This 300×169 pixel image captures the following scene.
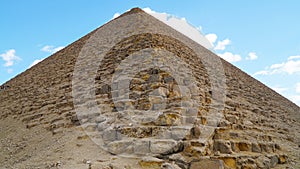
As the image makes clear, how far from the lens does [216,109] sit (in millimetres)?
5988

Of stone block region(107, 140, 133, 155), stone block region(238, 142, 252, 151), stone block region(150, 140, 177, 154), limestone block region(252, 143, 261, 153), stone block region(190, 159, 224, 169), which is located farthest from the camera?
limestone block region(252, 143, 261, 153)

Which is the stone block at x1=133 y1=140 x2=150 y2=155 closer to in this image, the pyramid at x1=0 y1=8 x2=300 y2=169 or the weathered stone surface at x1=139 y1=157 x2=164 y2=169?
the pyramid at x1=0 y1=8 x2=300 y2=169

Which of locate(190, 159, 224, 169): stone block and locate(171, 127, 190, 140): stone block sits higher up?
locate(171, 127, 190, 140): stone block

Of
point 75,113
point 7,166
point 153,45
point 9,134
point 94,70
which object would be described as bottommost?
point 7,166

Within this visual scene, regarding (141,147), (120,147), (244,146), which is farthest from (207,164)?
(244,146)

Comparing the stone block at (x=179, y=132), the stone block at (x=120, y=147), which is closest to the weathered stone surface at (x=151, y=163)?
the stone block at (x=120, y=147)

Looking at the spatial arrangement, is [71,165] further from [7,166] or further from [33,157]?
[7,166]

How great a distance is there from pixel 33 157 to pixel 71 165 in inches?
46.2

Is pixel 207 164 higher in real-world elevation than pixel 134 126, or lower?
lower

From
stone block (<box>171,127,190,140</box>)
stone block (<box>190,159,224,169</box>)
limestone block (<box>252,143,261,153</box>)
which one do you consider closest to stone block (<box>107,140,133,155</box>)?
stone block (<box>171,127,190,140</box>)

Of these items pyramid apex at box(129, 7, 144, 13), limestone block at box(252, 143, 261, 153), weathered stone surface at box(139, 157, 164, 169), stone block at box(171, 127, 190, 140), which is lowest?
weathered stone surface at box(139, 157, 164, 169)

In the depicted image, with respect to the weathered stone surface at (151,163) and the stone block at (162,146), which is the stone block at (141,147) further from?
the weathered stone surface at (151,163)

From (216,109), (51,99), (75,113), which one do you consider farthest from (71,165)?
(51,99)

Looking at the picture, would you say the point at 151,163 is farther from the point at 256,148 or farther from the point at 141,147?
the point at 256,148
